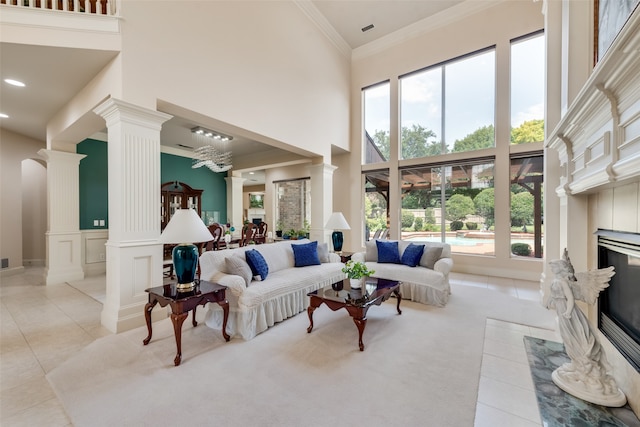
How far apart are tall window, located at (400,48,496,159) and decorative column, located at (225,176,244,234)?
17.0 ft

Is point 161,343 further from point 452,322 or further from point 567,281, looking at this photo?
point 567,281

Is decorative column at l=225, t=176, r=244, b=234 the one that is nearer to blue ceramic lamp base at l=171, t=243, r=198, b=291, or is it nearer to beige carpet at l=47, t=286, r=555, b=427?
beige carpet at l=47, t=286, r=555, b=427

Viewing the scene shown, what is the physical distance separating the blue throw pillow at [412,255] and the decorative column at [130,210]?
11.4ft

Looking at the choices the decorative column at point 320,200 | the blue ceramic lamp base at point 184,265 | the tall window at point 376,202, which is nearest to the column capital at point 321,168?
the decorative column at point 320,200

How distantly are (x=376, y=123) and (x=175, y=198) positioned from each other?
5.48 metres

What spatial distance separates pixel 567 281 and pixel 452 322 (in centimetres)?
144

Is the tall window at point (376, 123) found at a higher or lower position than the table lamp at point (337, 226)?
higher

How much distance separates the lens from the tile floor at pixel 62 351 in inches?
68.1

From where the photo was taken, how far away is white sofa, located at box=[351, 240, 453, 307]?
367 cm

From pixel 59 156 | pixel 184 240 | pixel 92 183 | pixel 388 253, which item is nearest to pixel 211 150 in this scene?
pixel 59 156

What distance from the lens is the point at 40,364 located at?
7.59 ft

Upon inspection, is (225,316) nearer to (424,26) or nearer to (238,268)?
(238,268)

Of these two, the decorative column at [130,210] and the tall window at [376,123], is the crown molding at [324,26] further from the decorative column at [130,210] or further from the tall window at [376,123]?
the decorative column at [130,210]

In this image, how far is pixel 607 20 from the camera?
2148 millimetres
